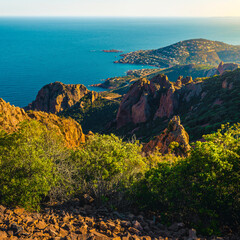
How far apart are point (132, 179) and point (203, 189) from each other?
24.1ft

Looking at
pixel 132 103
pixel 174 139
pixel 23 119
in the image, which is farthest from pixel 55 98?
pixel 174 139

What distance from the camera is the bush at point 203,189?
1525 cm

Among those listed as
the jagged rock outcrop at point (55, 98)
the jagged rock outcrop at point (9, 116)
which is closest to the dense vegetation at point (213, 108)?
the jagged rock outcrop at point (9, 116)

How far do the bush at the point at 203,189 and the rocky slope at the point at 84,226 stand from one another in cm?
131

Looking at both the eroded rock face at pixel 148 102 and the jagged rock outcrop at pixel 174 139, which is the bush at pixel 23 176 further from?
the eroded rock face at pixel 148 102

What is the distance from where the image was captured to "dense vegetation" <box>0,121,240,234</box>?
15.5 m

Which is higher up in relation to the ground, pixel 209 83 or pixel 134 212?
pixel 209 83

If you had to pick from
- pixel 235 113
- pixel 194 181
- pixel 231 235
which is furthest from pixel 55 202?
pixel 235 113

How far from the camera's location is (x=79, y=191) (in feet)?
68.5

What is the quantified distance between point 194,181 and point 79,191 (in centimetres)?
1183

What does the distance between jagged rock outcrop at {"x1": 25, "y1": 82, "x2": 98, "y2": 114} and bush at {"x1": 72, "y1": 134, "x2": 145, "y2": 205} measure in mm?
121600

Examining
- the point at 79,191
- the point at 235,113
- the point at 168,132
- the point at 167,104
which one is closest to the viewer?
the point at 79,191

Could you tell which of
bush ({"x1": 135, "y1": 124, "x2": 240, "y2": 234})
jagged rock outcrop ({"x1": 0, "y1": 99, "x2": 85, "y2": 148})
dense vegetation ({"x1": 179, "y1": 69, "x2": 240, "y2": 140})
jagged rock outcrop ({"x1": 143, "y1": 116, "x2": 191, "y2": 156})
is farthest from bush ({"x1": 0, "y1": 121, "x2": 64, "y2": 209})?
dense vegetation ({"x1": 179, "y1": 69, "x2": 240, "y2": 140})

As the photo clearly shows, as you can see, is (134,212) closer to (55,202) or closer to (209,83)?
(55,202)
